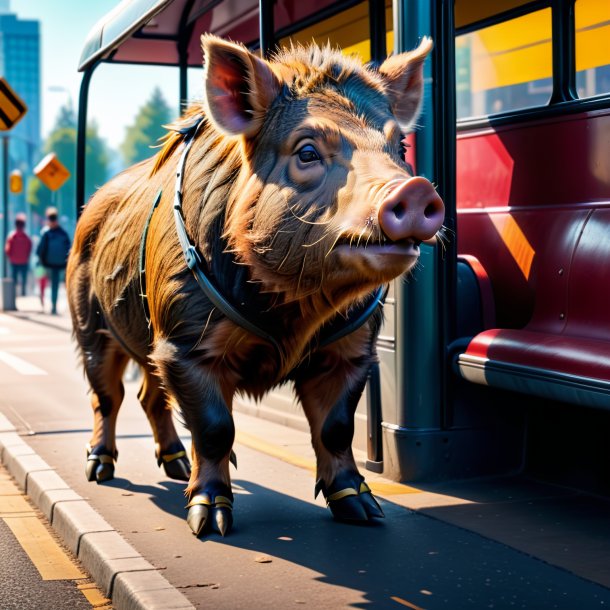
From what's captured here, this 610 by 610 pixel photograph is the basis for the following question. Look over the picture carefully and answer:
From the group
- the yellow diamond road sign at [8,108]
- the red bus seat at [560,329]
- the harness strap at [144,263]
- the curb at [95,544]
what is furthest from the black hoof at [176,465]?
the yellow diamond road sign at [8,108]

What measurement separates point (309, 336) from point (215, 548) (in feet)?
3.13

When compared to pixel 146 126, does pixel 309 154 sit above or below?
below

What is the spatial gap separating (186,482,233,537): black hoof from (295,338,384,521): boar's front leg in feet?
1.64

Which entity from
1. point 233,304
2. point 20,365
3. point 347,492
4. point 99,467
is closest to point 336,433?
point 347,492

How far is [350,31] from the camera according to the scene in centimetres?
762

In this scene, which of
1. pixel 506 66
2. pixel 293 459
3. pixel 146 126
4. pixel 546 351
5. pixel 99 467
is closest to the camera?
pixel 546 351

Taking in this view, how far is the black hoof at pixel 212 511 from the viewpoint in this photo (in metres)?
5.06

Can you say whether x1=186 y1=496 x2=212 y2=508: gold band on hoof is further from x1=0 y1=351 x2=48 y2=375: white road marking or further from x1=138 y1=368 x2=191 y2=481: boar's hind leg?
x1=0 y1=351 x2=48 y2=375: white road marking

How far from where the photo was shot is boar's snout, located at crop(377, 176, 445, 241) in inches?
156

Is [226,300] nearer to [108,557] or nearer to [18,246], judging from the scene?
[108,557]

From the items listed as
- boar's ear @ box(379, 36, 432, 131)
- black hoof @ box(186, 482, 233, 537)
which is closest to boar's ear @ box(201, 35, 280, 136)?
boar's ear @ box(379, 36, 432, 131)

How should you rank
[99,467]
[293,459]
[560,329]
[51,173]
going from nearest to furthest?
[560,329], [99,467], [293,459], [51,173]

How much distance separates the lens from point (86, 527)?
17.0 ft

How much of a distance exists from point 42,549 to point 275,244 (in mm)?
1899
